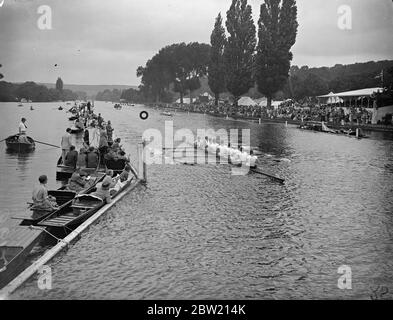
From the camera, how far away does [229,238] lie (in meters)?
15.7

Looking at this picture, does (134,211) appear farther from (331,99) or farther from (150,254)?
(331,99)

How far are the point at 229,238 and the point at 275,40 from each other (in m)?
68.9

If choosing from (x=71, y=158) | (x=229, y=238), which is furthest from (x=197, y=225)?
(x=71, y=158)

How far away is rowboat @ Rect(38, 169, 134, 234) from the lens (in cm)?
1515

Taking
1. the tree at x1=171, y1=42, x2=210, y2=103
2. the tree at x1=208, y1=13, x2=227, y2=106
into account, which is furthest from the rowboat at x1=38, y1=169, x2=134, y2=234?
the tree at x1=171, y1=42, x2=210, y2=103

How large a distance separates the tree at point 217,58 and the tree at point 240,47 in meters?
7.34

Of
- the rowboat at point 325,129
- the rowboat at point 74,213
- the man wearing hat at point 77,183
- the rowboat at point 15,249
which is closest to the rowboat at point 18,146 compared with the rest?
the man wearing hat at point 77,183

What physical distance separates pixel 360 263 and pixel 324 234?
2657 mm

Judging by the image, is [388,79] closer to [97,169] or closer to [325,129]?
[325,129]

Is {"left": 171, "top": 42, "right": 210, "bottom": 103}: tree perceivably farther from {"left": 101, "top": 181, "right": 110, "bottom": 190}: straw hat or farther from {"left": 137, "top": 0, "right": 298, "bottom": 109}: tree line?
{"left": 101, "top": 181, "right": 110, "bottom": 190}: straw hat

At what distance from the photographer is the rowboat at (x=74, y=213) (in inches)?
597

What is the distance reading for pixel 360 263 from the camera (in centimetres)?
1377

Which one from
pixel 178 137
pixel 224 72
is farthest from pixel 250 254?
pixel 224 72

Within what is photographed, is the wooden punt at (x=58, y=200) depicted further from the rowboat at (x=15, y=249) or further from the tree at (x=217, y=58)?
the tree at (x=217, y=58)
